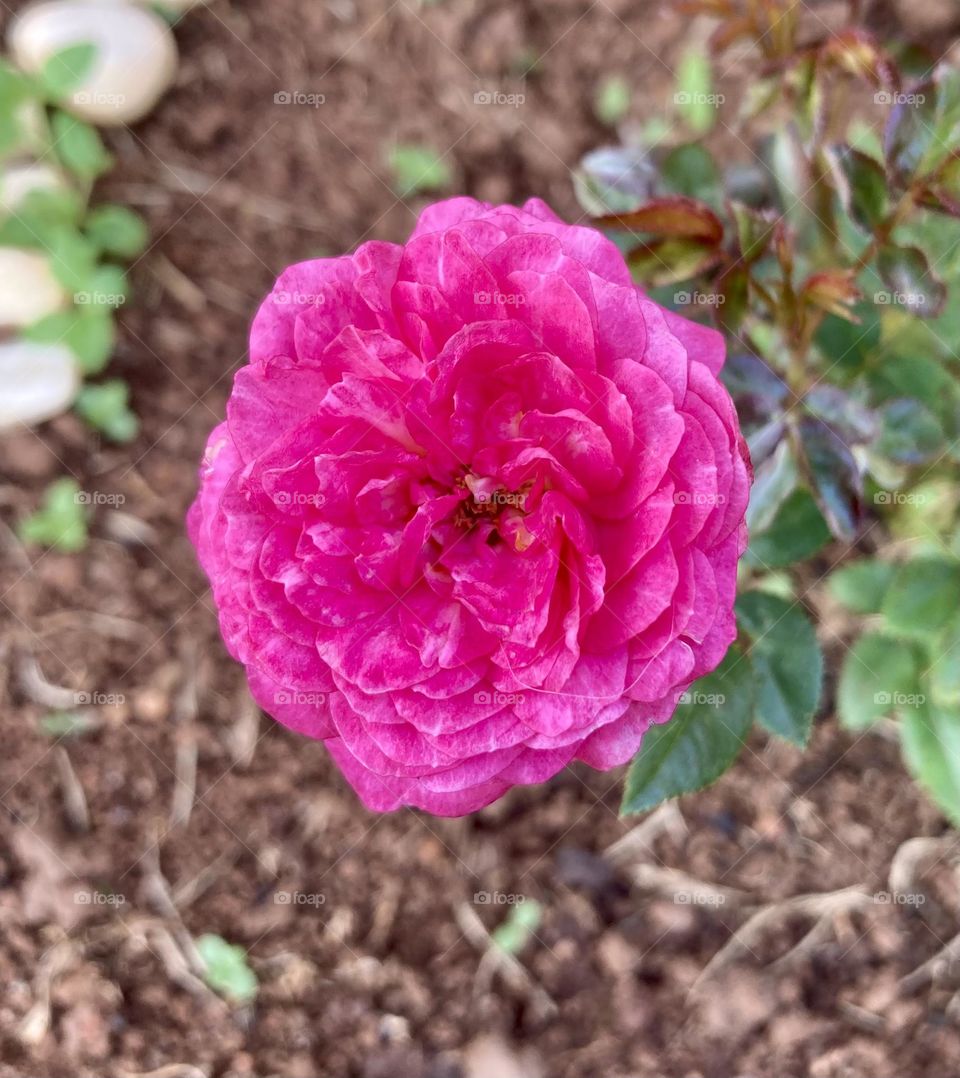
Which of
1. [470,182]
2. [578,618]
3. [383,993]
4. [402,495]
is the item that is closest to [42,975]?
[383,993]

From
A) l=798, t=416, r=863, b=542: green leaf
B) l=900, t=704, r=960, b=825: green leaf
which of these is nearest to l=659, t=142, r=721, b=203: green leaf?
l=798, t=416, r=863, b=542: green leaf

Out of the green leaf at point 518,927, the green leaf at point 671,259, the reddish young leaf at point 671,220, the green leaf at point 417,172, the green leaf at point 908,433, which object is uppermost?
the reddish young leaf at point 671,220

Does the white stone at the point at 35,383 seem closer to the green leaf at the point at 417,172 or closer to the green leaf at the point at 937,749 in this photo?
the green leaf at the point at 417,172

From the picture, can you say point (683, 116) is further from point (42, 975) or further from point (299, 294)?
point (42, 975)

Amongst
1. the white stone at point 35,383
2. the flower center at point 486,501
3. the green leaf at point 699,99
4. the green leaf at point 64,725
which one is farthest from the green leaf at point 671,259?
the green leaf at point 64,725

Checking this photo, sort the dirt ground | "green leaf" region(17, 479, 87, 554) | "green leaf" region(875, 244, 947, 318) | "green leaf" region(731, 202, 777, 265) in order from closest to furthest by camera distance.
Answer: "green leaf" region(875, 244, 947, 318) → "green leaf" region(731, 202, 777, 265) → the dirt ground → "green leaf" region(17, 479, 87, 554)

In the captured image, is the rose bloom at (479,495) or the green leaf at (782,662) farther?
the green leaf at (782,662)

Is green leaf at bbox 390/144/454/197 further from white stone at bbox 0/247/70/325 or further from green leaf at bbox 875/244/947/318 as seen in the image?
green leaf at bbox 875/244/947/318
